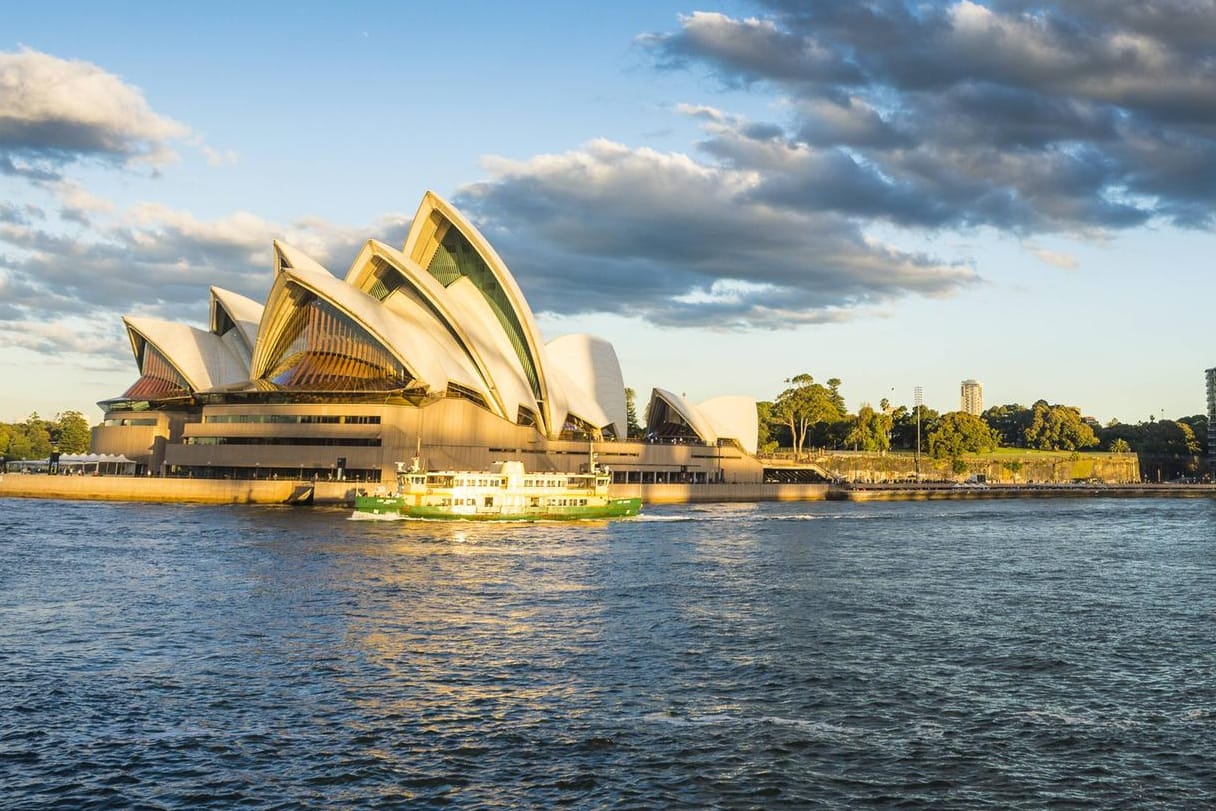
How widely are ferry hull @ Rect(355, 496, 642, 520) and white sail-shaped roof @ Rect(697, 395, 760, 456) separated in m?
63.2

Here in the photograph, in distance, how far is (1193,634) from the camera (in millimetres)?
32656

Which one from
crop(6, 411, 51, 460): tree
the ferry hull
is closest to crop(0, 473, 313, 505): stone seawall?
the ferry hull

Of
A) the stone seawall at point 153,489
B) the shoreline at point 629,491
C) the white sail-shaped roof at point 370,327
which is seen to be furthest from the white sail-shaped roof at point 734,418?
the stone seawall at point 153,489

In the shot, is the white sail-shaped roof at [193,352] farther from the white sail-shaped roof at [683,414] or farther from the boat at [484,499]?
the white sail-shaped roof at [683,414]

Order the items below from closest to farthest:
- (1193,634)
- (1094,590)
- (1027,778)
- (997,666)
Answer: (1027,778), (997,666), (1193,634), (1094,590)

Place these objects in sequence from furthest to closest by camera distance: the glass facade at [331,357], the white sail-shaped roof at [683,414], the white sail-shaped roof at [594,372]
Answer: the white sail-shaped roof at [683,414]
the white sail-shaped roof at [594,372]
the glass facade at [331,357]

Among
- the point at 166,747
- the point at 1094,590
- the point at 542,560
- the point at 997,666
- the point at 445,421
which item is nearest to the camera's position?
the point at 166,747

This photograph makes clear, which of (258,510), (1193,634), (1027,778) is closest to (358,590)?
(1027,778)

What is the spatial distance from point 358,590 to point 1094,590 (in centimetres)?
3164

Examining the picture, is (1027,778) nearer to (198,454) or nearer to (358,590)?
(358,590)

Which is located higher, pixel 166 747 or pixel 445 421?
pixel 445 421

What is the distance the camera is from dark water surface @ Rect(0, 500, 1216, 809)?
18.2 meters

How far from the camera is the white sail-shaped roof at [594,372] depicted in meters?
122

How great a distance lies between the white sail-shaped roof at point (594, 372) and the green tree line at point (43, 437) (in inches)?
3749
